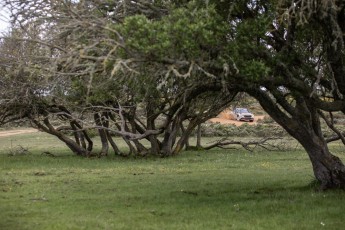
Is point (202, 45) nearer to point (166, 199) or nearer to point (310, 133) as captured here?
point (310, 133)

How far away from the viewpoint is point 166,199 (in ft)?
41.2

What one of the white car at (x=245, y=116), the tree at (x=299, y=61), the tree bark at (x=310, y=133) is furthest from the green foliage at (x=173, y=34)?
the white car at (x=245, y=116)

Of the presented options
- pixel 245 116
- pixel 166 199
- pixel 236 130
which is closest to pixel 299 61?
pixel 166 199

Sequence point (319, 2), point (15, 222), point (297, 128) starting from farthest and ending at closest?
point (297, 128)
point (15, 222)
point (319, 2)

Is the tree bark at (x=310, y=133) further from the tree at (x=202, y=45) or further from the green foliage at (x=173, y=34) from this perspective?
the green foliage at (x=173, y=34)

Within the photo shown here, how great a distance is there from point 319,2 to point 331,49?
185 cm

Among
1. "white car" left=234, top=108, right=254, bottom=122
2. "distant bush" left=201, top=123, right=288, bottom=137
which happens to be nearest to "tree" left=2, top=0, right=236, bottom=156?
"distant bush" left=201, top=123, right=288, bottom=137

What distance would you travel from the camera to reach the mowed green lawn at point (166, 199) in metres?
9.83

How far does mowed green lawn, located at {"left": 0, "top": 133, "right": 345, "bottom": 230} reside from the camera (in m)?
9.83

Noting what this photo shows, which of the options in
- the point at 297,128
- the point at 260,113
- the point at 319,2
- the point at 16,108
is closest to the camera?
the point at 319,2

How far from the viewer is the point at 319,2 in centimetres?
886

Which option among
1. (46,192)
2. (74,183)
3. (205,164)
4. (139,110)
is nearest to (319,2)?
(46,192)

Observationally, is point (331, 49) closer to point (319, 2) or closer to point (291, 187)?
point (319, 2)

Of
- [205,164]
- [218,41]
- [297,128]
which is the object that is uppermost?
[218,41]
